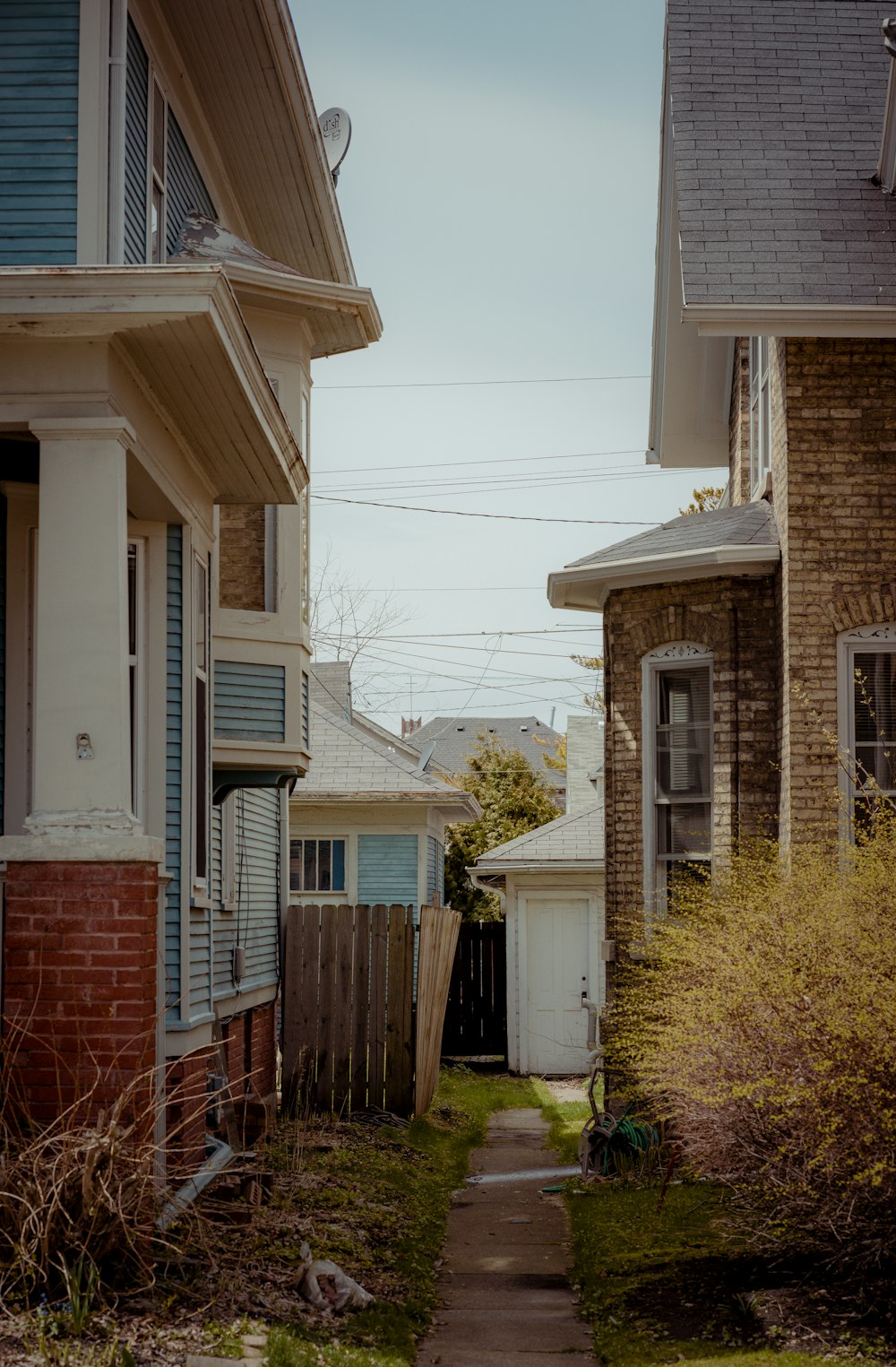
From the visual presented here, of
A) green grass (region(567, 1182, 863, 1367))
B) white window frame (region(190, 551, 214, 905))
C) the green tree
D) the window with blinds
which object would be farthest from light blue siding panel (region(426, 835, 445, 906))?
white window frame (region(190, 551, 214, 905))

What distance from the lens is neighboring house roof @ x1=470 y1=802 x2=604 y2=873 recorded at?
20828mm

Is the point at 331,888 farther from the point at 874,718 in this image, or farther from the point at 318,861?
the point at 874,718

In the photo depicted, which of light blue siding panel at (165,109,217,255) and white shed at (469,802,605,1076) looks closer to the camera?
light blue siding panel at (165,109,217,255)

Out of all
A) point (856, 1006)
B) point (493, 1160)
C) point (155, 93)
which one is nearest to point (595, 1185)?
point (493, 1160)

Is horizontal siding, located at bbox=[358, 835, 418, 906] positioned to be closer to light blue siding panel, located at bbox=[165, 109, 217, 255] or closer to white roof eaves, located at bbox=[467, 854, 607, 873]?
white roof eaves, located at bbox=[467, 854, 607, 873]

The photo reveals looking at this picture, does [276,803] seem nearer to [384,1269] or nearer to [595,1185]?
[595,1185]

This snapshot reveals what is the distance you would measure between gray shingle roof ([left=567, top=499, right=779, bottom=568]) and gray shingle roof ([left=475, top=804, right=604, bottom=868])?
8690mm

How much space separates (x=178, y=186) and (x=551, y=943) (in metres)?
13.7

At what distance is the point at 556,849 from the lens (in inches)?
833

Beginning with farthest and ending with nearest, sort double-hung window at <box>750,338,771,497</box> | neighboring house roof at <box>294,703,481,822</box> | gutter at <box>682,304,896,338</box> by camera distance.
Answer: neighboring house roof at <box>294,703,481,822</box>
double-hung window at <box>750,338,771,497</box>
gutter at <box>682,304,896,338</box>

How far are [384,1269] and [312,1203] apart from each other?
1.09m

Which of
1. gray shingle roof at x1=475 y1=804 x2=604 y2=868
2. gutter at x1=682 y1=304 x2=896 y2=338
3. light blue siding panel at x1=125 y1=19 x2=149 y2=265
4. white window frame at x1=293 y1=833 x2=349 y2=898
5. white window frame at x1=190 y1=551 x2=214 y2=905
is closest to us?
light blue siding panel at x1=125 y1=19 x2=149 y2=265

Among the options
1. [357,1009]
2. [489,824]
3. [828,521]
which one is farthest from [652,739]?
[489,824]

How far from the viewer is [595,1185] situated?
1059 centimetres
